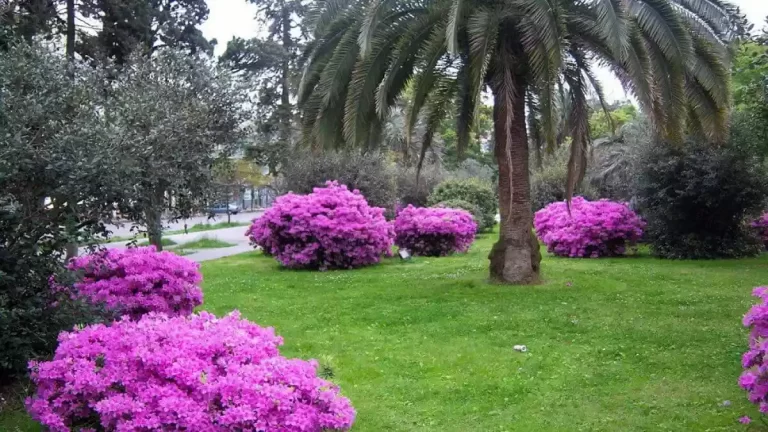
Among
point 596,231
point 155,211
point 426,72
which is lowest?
point 596,231

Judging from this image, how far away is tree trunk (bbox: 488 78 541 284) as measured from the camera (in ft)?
33.9

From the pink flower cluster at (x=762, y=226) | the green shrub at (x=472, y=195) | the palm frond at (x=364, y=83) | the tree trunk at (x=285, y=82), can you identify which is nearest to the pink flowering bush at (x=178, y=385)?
the palm frond at (x=364, y=83)

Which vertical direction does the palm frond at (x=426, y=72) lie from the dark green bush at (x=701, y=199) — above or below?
above

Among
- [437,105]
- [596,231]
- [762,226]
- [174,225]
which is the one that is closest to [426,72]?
[437,105]

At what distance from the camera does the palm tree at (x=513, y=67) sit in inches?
340

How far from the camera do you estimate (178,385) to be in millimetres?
3744

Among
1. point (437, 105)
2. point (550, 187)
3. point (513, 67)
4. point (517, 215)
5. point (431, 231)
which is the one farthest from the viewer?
point (550, 187)

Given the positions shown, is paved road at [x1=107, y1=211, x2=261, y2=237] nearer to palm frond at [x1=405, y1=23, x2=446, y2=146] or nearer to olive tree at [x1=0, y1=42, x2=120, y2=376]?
olive tree at [x1=0, y1=42, x2=120, y2=376]

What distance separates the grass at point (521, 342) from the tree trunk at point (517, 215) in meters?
0.42

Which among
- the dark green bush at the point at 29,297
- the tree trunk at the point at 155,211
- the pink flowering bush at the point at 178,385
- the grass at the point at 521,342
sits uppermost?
the tree trunk at the point at 155,211

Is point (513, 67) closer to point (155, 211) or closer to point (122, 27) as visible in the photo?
point (155, 211)

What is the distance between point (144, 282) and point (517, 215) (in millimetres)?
5997

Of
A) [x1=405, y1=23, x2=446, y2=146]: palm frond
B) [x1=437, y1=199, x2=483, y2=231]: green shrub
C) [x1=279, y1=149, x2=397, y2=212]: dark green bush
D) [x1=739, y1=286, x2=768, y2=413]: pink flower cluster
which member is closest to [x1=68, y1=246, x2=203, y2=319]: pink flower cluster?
[x1=405, y1=23, x2=446, y2=146]: palm frond

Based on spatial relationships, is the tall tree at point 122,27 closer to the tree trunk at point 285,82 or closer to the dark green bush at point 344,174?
the dark green bush at point 344,174
